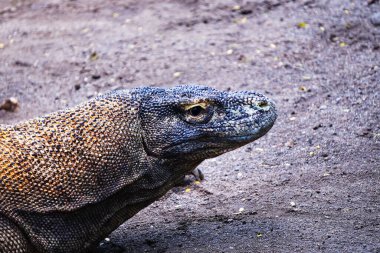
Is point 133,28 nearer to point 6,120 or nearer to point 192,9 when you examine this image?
point 192,9

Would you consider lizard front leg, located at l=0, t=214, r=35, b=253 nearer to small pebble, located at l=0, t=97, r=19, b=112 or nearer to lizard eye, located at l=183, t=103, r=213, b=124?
lizard eye, located at l=183, t=103, r=213, b=124

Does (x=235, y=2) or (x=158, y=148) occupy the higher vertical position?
(x=158, y=148)

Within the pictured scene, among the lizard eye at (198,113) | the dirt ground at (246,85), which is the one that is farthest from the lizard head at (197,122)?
the dirt ground at (246,85)

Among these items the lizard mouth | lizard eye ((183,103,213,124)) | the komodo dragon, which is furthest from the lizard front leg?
lizard eye ((183,103,213,124))

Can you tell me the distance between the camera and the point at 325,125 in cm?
661

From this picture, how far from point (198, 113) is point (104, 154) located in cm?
68

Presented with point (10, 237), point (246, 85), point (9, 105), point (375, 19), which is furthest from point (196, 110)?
point (375, 19)

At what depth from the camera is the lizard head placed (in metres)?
4.48

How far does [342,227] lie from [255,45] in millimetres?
4044

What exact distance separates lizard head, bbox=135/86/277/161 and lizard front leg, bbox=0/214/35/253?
0.96 meters

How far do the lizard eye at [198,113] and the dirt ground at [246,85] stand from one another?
938 mm

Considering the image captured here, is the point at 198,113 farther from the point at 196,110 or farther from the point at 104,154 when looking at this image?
the point at 104,154

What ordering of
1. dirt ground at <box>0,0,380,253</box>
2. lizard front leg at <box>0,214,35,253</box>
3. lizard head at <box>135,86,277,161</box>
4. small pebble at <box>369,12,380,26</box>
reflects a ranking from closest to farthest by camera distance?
lizard front leg at <box>0,214,35,253</box>
lizard head at <box>135,86,277,161</box>
dirt ground at <box>0,0,380,253</box>
small pebble at <box>369,12,380,26</box>

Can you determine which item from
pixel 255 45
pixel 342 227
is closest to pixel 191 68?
pixel 255 45
